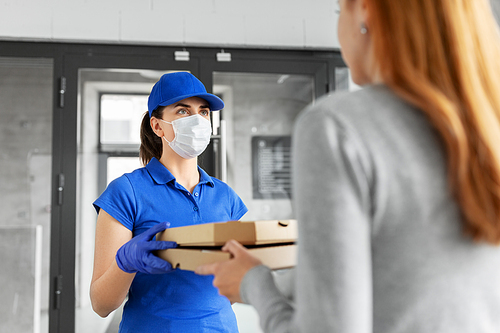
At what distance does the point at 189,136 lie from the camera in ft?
4.48

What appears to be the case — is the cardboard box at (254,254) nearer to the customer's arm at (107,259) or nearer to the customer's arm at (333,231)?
the customer's arm at (333,231)

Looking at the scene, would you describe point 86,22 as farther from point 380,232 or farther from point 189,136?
point 380,232

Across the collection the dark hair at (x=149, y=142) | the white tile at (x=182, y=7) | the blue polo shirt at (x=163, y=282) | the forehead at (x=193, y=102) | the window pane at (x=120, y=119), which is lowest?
the blue polo shirt at (x=163, y=282)

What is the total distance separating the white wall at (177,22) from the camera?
7.11ft

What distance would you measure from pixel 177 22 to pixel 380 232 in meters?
2.09

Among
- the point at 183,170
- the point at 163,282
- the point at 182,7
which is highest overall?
the point at 182,7

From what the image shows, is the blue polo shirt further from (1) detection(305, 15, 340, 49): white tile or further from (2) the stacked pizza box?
(1) detection(305, 15, 340, 49): white tile

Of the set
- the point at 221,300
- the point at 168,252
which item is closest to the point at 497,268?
the point at 168,252

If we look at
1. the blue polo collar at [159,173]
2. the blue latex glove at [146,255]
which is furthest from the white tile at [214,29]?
the blue latex glove at [146,255]

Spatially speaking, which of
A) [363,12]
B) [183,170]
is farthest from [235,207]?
[363,12]

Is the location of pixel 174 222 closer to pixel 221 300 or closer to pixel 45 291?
pixel 221 300

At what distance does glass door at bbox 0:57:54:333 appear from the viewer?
2.11m

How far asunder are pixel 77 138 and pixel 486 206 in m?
2.12

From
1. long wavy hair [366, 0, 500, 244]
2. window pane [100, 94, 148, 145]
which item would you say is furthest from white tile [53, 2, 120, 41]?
long wavy hair [366, 0, 500, 244]
